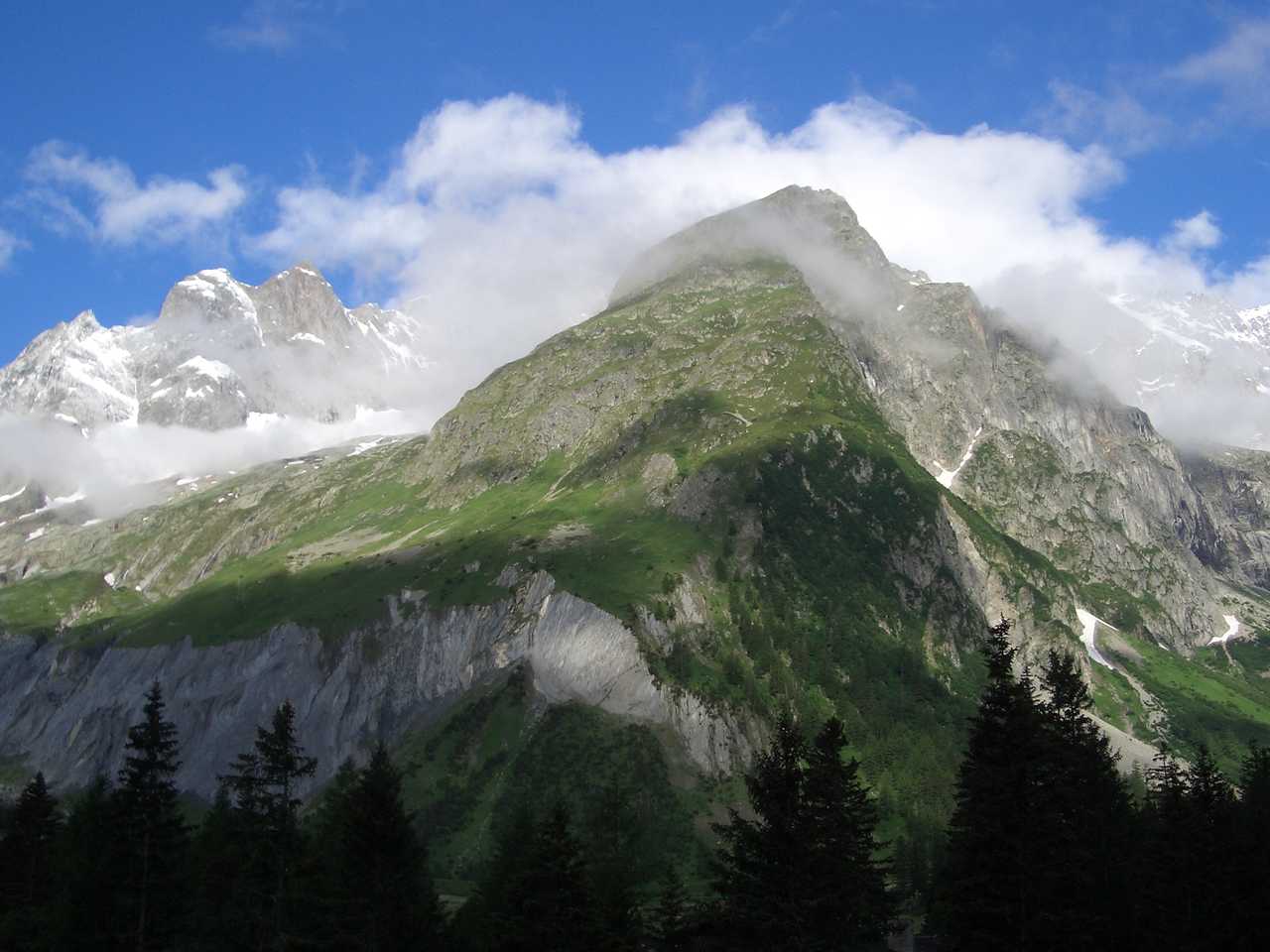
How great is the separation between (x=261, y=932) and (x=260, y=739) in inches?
460

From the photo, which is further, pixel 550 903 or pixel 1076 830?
pixel 550 903

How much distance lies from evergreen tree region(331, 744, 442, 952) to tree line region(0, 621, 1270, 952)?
0.35 feet

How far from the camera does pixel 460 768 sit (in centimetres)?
19012

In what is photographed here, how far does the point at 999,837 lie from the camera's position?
48000 mm

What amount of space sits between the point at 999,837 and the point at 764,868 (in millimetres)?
9820

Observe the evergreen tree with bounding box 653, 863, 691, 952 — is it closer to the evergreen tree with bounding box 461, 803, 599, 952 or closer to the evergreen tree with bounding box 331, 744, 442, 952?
the evergreen tree with bounding box 461, 803, 599, 952

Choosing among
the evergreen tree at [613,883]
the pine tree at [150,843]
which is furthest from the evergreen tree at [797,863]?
the pine tree at [150,843]

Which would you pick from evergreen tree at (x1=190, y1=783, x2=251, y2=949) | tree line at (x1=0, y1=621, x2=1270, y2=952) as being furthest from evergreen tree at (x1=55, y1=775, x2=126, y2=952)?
evergreen tree at (x1=190, y1=783, x2=251, y2=949)

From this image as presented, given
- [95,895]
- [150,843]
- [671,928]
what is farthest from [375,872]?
[95,895]

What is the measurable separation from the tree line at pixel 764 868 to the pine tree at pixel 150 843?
0.11 metres

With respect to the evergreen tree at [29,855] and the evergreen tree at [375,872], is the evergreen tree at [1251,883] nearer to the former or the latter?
the evergreen tree at [375,872]

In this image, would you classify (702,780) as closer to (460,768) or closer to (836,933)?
(460,768)

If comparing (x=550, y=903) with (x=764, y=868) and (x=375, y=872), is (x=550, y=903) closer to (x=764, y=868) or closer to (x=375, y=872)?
(x=375, y=872)

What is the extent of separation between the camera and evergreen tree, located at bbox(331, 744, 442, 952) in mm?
58938
